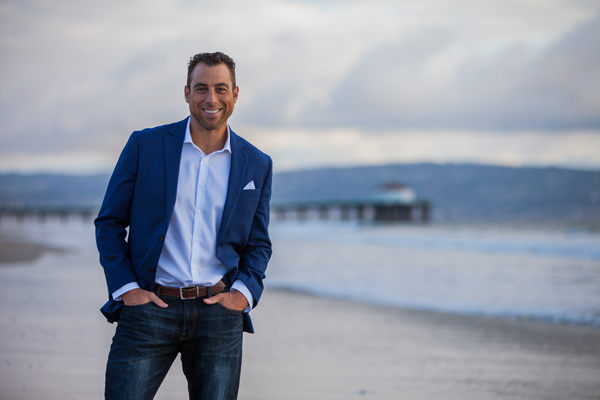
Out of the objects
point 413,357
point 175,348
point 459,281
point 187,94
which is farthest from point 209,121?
point 459,281

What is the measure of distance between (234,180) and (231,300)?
1.29 feet

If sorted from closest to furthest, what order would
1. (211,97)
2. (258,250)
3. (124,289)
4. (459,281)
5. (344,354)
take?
(124,289), (211,97), (258,250), (344,354), (459,281)

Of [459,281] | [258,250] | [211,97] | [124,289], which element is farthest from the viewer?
[459,281]

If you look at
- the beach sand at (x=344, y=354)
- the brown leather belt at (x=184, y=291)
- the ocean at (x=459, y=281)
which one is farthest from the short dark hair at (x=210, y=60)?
the ocean at (x=459, y=281)

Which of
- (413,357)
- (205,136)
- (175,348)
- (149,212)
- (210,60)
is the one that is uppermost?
(210,60)

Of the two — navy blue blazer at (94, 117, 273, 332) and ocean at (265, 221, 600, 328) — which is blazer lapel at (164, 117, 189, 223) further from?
ocean at (265, 221, 600, 328)

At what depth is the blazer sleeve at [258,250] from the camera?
2.04 metres

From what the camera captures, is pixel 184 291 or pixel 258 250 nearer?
pixel 184 291

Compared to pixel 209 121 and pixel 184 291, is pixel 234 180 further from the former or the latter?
pixel 184 291

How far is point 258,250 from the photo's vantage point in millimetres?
2096

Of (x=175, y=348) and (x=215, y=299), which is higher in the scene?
(x=215, y=299)

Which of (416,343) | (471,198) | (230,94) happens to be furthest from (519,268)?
(471,198)

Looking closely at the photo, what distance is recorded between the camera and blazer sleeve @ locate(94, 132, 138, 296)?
6.15 feet

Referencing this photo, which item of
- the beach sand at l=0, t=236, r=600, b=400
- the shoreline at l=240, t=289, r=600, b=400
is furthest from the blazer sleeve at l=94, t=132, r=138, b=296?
the shoreline at l=240, t=289, r=600, b=400
